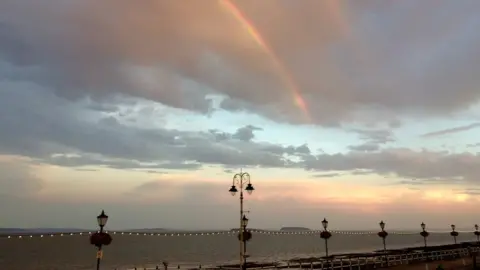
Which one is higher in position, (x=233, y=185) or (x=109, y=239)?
(x=233, y=185)

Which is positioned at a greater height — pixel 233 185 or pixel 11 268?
pixel 233 185

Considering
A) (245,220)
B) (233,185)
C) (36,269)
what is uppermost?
(233,185)

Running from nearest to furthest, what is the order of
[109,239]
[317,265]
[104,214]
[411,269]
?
1. [104,214]
2. [109,239]
3. [411,269]
4. [317,265]

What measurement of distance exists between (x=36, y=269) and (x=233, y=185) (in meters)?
68.1

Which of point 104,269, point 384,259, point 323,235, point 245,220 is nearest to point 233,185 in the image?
point 245,220

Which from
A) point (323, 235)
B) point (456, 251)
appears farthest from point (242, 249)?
point (456, 251)

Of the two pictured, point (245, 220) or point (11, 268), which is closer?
point (245, 220)

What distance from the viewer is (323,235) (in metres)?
36.6

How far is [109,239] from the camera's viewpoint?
21.4m

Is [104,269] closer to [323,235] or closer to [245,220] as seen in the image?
[323,235]

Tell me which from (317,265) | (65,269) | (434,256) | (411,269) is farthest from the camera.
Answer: (65,269)

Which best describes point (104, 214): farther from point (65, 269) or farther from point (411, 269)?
point (65, 269)

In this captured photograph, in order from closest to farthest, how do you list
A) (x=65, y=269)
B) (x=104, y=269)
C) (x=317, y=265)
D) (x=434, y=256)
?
1. (x=434, y=256)
2. (x=317, y=265)
3. (x=104, y=269)
4. (x=65, y=269)

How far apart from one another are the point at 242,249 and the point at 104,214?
7994 millimetres
